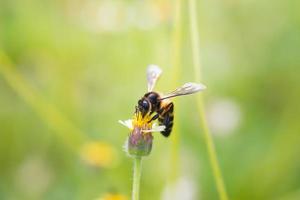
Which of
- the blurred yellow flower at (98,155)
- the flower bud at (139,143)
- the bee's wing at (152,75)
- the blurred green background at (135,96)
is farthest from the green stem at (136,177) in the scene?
the blurred yellow flower at (98,155)

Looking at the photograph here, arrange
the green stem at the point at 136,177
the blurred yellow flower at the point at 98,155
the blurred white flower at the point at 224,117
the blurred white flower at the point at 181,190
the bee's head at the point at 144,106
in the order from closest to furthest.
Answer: the green stem at the point at 136,177
the bee's head at the point at 144,106
the blurred white flower at the point at 181,190
the blurred yellow flower at the point at 98,155
the blurred white flower at the point at 224,117

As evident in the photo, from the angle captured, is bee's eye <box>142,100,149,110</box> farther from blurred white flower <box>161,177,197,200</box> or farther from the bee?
blurred white flower <box>161,177,197,200</box>

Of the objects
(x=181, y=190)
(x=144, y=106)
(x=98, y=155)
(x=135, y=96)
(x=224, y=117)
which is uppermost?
(x=135, y=96)

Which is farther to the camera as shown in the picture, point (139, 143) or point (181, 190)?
point (181, 190)

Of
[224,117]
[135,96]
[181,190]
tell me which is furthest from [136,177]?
[135,96]

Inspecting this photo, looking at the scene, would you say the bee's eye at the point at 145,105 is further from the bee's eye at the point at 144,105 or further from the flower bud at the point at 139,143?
the flower bud at the point at 139,143

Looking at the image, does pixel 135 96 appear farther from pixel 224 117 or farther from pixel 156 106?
pixel 156 106

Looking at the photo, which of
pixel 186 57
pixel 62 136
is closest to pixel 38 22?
pixel 186 57
